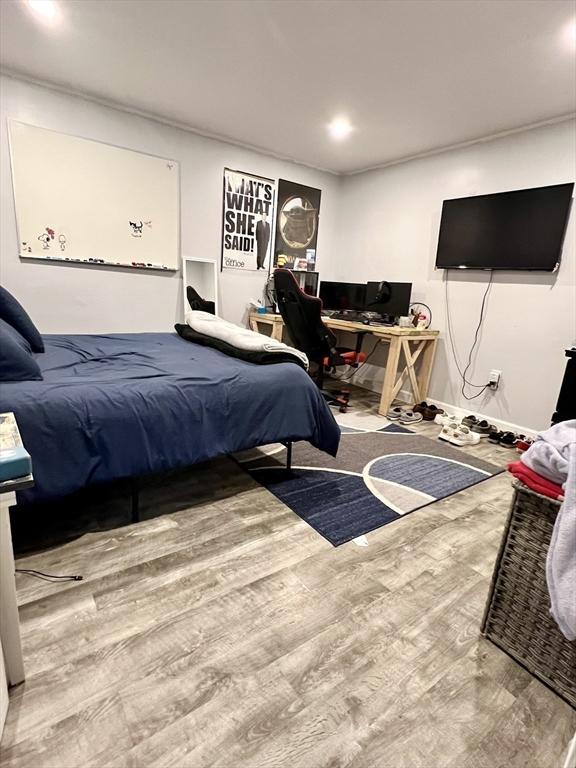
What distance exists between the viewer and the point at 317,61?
2357mm

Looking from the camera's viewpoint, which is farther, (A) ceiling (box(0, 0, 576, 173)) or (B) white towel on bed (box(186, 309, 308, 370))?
(B) white towel on bed (box(186, 309, 308, 370))

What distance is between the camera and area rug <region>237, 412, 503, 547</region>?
77.7 inches

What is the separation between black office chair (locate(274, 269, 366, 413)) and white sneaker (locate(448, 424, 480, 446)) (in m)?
1.05

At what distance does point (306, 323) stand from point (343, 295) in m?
1.31

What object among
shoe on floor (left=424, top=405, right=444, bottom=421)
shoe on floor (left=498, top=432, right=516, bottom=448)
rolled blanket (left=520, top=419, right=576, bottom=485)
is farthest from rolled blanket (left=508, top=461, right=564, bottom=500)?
shoe on floor (left=424, top=405, right=444, bottom=421)

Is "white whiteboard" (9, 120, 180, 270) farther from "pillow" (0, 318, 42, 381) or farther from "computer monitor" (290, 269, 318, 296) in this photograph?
"pillow" (0, 318, 42, 381)

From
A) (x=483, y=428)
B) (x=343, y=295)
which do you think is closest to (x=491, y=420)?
(x=483, y=428)

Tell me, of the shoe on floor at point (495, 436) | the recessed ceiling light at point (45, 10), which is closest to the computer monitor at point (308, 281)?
the shoe on floor at point (495, 436)

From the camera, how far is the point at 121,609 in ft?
4.41

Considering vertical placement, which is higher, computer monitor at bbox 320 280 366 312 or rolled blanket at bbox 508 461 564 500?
computer monitor at bbox 320 280 366 312

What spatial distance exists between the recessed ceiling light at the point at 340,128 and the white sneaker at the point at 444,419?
2605 mm

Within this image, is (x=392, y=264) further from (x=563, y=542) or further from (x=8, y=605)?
(x=8, y=605)

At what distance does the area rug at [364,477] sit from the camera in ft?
6.47

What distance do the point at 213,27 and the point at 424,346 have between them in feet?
9.49
